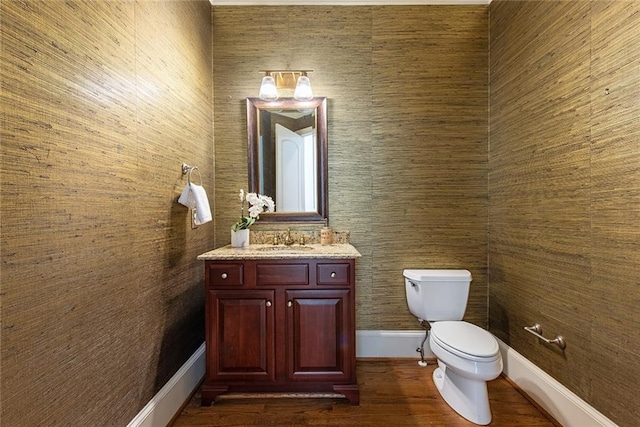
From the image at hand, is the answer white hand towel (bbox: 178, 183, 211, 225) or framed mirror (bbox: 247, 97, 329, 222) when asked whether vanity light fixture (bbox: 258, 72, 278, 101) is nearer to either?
framed mirror (bbox: 247, 97, 329, 222)

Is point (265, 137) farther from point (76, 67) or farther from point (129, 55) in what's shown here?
point (76, 67)

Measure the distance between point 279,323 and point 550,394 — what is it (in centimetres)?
158

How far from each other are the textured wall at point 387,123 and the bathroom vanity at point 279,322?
588mm

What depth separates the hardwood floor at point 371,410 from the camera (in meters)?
1.61

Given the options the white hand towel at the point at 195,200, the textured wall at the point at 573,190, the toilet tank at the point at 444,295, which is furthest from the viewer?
the toilet tank at the point at 444,295

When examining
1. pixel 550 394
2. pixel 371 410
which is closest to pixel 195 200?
pixel 371 410

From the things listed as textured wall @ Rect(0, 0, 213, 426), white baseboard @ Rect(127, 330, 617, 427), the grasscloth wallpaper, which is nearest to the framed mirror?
the grasscloth wallpaper

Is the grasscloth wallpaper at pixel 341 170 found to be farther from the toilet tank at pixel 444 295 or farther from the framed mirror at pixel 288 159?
the toilet tank at pixel 444 295

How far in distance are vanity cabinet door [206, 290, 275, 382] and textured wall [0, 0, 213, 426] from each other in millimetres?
257

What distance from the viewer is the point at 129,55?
1.31 metres

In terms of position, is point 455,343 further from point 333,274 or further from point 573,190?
point 573,190

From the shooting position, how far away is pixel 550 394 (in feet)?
5.33

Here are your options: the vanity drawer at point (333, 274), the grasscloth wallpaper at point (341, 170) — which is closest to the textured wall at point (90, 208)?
the grasscloth wallpaper at point (341, 170)

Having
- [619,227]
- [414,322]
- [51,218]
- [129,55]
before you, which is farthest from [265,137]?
[619,227]
